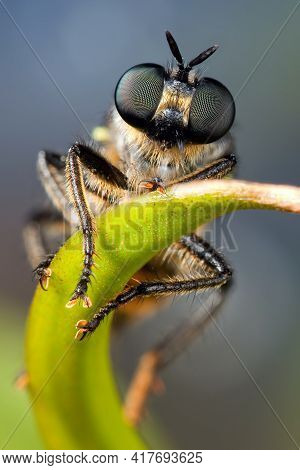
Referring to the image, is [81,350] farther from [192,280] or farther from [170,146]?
[170,146]

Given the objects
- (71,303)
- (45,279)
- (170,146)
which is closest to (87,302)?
(71,303)

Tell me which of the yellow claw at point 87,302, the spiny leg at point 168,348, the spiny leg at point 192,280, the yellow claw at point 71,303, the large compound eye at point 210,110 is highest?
the large compound eye at point 210,110

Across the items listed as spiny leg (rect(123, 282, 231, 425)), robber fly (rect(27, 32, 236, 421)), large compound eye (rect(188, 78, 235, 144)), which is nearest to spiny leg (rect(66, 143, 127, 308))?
robber fly (rect(27, 32, 236, 421))

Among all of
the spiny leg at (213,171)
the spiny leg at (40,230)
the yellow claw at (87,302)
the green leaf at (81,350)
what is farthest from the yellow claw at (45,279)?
the spiny leg at (40,230)

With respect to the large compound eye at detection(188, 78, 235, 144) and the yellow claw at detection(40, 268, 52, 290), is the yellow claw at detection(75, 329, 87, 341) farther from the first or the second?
the large compound eye at detection(188, 78, 235, 144)

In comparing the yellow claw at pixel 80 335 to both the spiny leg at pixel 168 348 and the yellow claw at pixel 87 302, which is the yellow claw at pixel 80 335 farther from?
the spiny leg at pixel 168 348
